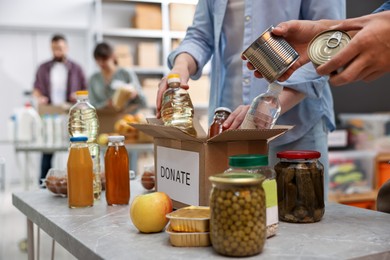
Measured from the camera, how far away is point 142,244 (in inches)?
39.8

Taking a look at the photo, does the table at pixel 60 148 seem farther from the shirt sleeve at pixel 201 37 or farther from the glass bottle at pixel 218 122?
the glass bottle at pixel 218 122

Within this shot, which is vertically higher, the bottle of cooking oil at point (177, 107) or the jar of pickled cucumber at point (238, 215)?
the bottle of cooking oil at point (177, 107)

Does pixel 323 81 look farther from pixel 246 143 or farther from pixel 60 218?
pixel 60 218

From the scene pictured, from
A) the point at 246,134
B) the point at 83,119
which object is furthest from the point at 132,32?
the point at 246,134

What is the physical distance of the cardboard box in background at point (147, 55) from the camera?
6.49 m

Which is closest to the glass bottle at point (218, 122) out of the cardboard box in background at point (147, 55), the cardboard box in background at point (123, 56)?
the cardboard box in background at point (123, 56)

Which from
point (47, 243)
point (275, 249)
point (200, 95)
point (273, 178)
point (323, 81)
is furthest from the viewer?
point (200, 95)

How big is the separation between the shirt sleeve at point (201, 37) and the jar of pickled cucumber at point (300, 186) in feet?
2.20

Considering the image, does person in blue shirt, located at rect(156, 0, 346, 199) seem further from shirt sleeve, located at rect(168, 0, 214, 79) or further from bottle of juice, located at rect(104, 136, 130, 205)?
bottle of juice, located at rect(104, 136, 130, 205)

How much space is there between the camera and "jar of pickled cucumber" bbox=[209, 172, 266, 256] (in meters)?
0.89

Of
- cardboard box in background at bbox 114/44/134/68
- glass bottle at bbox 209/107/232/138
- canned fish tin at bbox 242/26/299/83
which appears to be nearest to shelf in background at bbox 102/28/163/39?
cardboard box in background at bbox 114/44/134/68

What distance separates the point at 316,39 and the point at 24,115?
136 inches

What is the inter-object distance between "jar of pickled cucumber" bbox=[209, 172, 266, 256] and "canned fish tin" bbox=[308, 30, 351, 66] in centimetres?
29

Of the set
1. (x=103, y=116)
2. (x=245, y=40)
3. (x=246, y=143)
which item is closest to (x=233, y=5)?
(x=245, y=40)
